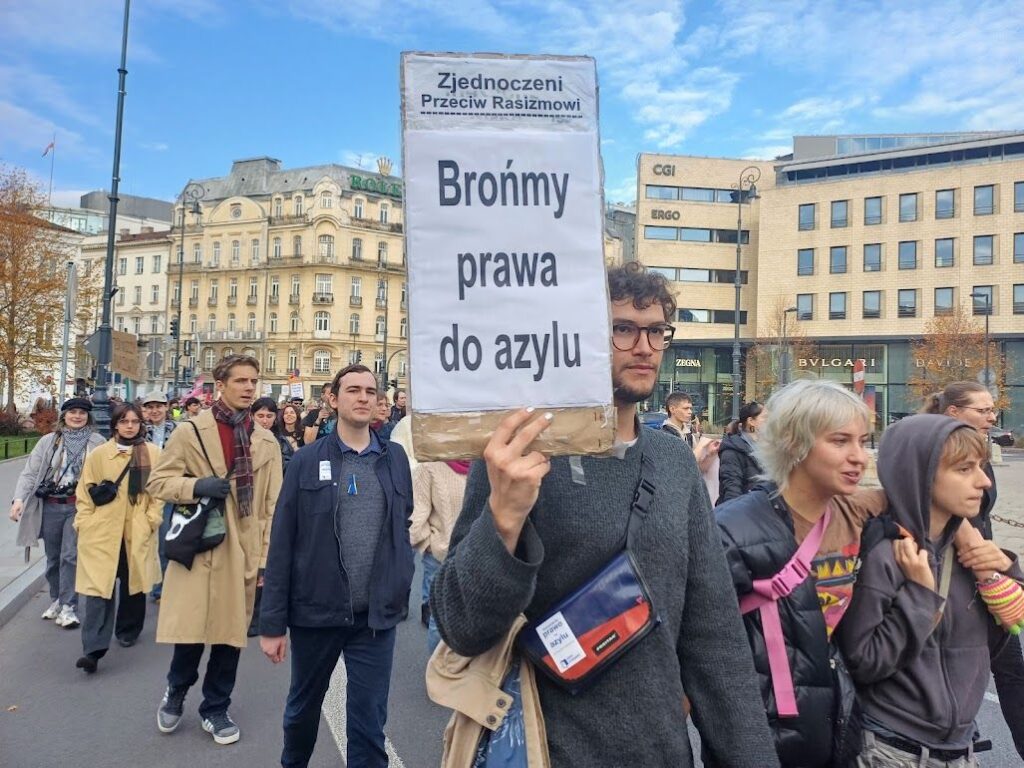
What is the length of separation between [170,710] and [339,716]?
3.51 feet

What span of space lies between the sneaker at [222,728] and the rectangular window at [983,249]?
174 feet

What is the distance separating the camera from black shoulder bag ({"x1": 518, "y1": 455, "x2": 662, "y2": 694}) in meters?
1.69

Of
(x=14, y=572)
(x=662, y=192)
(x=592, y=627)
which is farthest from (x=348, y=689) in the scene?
(x=662, y=192)

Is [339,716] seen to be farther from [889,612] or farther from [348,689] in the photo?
[889,612]

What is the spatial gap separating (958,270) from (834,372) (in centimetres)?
976

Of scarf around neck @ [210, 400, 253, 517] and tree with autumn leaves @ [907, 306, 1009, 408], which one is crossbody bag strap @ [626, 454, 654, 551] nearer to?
scarf around neck @ [210, 400, 253, 517]

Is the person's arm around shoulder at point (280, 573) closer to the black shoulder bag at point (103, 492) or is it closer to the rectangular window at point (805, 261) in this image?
the black shoulder bag at point (103, 492)

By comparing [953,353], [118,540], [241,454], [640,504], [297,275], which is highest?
[297,275]

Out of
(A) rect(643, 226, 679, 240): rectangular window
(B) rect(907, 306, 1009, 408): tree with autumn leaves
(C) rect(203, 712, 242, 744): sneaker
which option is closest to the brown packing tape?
(C) rect(203, 712, 242, 744): sneaker

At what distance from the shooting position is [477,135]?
1.68 m

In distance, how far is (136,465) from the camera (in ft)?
20.2

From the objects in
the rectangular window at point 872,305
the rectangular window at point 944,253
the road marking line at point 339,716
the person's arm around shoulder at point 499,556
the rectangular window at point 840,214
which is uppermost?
the rectangular window at point 840,214

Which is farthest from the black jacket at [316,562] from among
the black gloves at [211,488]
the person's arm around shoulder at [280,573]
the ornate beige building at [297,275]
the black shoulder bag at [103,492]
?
the ornate beige building at [297,275]

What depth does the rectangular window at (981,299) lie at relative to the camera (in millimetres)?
44062
